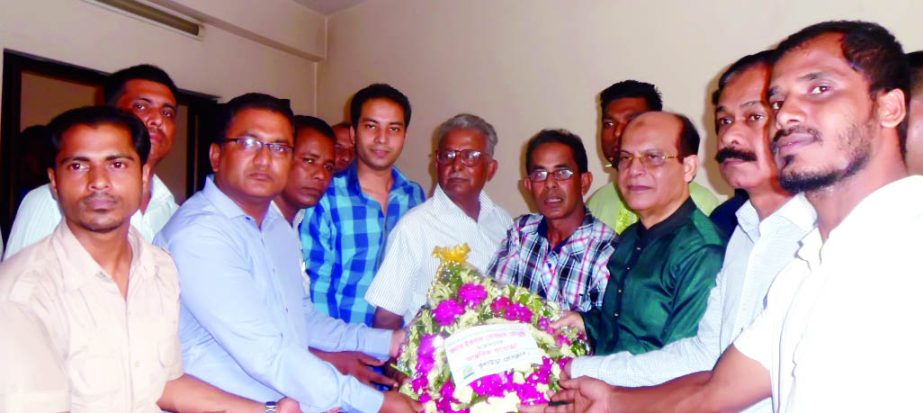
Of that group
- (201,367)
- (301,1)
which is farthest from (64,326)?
(301,1)

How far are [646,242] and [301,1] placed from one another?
212 inches

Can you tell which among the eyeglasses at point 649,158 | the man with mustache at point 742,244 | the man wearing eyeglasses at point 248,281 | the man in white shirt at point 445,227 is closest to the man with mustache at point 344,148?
the man in white shirt at point 445,227

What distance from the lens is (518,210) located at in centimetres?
532

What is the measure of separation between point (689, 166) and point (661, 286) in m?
Answer: 0.55

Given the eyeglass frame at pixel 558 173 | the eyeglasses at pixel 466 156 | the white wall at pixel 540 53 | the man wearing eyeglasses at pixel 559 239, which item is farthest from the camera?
the white wall at pixel 540 53

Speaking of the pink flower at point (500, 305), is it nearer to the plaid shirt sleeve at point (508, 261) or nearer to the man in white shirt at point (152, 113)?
the plaid shirt sleeve at point (508, 261)

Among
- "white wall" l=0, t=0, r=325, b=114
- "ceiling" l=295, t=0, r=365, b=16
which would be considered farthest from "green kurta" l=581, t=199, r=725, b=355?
"ceiling" l=295, t=0, r=365, b=16

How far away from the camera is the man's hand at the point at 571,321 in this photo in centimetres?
225

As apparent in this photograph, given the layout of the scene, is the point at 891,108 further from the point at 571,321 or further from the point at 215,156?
the point at 215,156

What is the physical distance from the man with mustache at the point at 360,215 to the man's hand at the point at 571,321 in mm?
1248

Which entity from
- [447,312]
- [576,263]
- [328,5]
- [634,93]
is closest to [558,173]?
[576,263]

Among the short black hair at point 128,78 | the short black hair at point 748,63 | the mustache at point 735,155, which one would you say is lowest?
the mustache at point 735,155

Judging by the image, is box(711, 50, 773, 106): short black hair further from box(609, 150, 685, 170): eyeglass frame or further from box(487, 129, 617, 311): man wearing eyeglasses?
box(487, 129, 617, 311): man wearing eyeglasses

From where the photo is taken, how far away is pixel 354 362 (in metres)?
2.75
